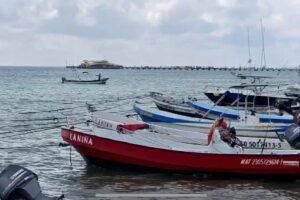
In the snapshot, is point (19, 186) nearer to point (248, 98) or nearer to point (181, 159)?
point (181, 159)

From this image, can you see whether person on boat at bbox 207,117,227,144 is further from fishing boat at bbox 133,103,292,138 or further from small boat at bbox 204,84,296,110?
small boat at bbox 204,84,296,110

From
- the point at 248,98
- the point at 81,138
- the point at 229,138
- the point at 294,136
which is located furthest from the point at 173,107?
the point at 294,136

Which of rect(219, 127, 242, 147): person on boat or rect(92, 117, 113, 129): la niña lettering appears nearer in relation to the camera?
rect(219, 127, 242, 147): person on boat

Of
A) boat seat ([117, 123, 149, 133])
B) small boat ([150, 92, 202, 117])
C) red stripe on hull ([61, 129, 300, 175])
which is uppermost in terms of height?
boat seat ([117, 123, 149, 133])

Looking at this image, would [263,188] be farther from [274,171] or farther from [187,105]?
[187,105]

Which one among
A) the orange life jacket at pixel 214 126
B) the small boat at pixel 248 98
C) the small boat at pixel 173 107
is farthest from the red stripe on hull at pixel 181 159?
the small boat at pixel 248 98

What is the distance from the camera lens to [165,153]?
17.9 metres

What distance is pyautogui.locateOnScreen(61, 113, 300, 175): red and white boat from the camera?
57.0 feet

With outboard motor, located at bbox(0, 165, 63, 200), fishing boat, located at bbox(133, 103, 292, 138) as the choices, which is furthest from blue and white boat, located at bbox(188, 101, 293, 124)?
outboard motor, located at bbox(0, 165, 63, 200)

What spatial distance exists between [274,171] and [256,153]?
78 cm

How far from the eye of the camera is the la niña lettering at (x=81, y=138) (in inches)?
736

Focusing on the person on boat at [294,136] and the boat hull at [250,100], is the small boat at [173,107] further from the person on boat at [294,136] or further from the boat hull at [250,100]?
the person on boat at [294,136]

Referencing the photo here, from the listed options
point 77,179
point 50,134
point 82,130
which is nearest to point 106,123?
point 82,130

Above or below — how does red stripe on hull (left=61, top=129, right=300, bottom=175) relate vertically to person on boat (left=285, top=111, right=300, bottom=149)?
below
